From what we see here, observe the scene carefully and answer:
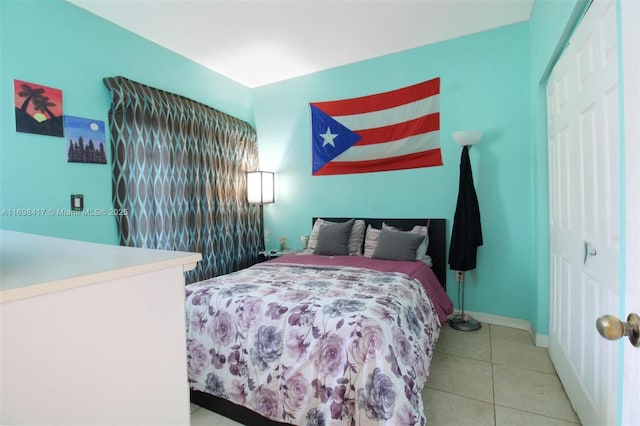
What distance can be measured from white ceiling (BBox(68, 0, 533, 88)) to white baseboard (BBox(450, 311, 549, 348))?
2.64m

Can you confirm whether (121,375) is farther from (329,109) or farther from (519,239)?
(329,109)

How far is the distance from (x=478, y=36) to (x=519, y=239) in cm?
192

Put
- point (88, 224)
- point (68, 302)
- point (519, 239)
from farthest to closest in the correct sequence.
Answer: point (519, 239), point (88, 224), point (68, 302)

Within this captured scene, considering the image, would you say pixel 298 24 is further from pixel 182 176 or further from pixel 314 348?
pixel 314 348

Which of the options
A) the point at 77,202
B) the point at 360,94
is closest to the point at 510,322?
the point at 360,94

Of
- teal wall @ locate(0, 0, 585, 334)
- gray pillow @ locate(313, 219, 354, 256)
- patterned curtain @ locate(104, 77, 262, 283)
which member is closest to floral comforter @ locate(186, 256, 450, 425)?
gray pillow @ locate(313, 219, 354, 256)

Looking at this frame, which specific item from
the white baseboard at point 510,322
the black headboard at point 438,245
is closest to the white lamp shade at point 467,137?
the black headboard at point 438,245

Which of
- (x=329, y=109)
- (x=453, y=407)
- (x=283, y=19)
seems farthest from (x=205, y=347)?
(x=329, y=109)

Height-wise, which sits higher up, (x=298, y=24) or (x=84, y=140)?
(x=298, y=24)

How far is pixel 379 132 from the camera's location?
128 inches

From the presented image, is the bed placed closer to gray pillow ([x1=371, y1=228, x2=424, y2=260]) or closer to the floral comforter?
the floral comforter

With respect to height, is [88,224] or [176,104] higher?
[176,104]

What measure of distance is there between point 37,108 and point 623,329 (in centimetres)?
308

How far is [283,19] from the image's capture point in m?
2.54
